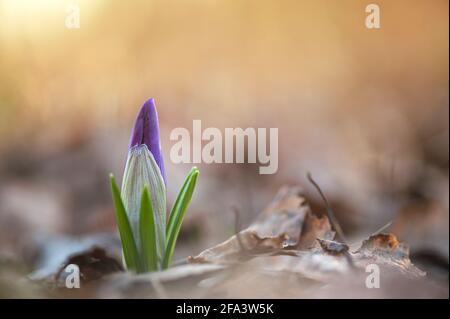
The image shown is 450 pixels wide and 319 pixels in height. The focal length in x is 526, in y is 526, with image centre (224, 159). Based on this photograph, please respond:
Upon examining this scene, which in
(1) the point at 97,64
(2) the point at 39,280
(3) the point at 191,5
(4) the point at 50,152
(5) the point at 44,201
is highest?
(3) the point at 191,5

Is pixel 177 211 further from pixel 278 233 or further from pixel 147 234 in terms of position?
pixel 278 233

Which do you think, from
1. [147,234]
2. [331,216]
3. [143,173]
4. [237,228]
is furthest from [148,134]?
[331,216]

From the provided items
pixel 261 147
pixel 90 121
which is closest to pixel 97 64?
pixel 90 121

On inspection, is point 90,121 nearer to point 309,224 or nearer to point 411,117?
point 309,224

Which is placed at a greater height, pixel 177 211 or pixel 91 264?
pixel 177 211

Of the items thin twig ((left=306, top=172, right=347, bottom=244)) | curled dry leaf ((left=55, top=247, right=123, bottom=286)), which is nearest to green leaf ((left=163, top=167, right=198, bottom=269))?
curled dry leaf ((left=55, top=247, right=123, bottom=286))
